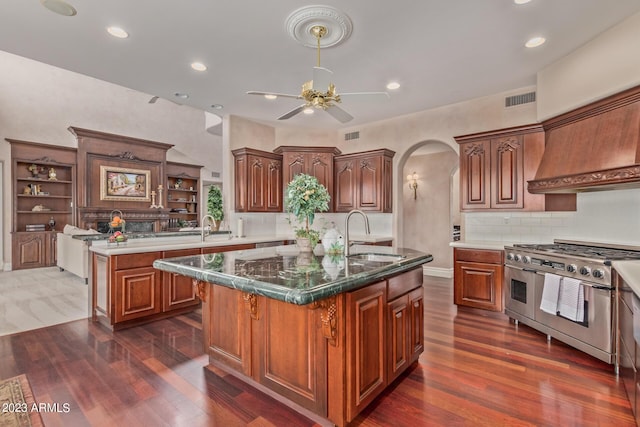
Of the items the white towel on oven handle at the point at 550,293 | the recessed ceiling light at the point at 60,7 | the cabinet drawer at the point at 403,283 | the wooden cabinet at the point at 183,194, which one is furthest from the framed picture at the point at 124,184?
the white towel on oven handle at the point at 550,293

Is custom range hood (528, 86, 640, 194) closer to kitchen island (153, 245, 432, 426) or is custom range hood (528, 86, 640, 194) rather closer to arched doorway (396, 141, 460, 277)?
kitchen island (153, 245, 432, 426)

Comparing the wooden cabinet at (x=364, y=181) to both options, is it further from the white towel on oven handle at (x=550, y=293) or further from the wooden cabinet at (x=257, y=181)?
the white towel on oven handle at (x=550, y=293)

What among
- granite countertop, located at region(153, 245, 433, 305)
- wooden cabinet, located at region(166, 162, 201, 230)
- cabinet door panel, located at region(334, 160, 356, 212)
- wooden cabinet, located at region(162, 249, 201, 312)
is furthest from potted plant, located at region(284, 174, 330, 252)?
wooden cabinet, located at region(166, 162, 201, 230)

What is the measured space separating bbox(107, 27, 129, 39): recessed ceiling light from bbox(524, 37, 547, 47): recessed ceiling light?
4.03m

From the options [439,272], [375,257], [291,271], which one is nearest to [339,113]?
[375,257]

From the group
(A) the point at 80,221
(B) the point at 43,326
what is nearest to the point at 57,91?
(A) the point at 80,221

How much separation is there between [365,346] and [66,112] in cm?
1032

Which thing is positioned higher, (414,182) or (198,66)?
(198,66)

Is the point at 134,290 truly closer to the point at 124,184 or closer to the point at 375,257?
the point at 375,257

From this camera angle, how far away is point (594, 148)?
3125 mm

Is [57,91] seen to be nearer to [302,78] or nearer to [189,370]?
[302,78]

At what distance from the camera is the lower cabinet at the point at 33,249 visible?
24.8 ft

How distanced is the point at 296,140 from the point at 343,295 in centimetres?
502

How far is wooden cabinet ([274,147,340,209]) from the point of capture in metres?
5.91
